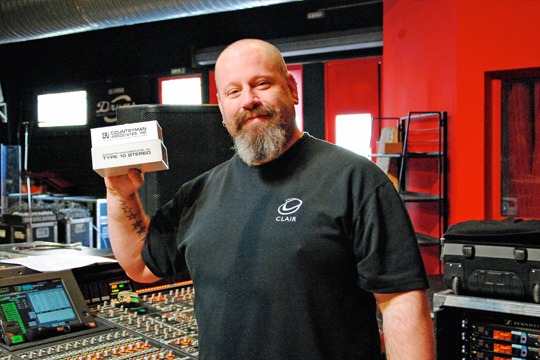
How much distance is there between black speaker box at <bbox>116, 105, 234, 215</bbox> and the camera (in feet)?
7.62

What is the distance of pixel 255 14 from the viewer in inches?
336

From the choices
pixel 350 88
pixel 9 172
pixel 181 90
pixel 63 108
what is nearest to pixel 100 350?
pixel 350 88

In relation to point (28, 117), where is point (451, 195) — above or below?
below

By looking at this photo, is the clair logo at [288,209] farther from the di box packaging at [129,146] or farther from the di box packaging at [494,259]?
the di box packaging at [494,259]

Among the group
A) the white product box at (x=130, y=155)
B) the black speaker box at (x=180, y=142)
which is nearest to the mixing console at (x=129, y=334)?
the black speaker box at (x=180, y=142)

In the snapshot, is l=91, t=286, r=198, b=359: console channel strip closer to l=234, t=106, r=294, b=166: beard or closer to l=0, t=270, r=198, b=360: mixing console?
l=0, t=270, r=198, b=360: mixing console

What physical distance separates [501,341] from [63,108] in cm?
1005

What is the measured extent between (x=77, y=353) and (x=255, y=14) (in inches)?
288

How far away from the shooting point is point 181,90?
9.12 m

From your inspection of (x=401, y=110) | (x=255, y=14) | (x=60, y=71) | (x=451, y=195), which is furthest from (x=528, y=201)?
(x=60, y=71)

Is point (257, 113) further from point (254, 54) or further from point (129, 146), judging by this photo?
point (129, 146)

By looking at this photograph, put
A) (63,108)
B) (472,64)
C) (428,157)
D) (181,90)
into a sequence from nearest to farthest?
(472,64)
(428,157)
(181,90)
(63,108)

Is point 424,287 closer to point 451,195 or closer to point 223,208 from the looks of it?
point 223,208

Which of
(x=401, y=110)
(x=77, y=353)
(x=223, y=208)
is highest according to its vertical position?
(x=401, y=110)
